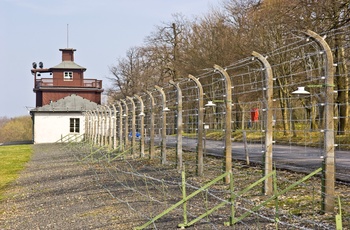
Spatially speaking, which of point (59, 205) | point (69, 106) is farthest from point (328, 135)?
point (69, 106)

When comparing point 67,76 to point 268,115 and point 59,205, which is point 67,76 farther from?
point 268,115

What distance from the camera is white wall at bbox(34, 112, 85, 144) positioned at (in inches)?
2391

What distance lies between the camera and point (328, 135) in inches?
368

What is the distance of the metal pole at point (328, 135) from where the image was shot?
9211 mm

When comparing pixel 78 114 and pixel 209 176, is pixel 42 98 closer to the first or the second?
pixel 78 114

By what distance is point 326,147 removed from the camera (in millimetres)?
9352

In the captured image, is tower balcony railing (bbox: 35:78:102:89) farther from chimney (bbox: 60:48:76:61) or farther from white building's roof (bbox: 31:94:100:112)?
white building's roof (bbox: 31:94:100:112)

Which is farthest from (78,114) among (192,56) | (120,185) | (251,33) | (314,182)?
(314,182)

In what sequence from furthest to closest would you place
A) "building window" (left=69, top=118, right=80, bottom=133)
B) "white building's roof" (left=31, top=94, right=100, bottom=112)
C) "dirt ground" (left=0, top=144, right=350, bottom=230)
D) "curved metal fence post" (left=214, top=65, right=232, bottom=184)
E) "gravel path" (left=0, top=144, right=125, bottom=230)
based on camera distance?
"building window" (left=69, top=118, right=80, bottom=133)
"white building's roof" (left=31, top=94, right=100, bottom=112)
"curved metal fence post" (left=214, top=65, right=232, bottom=184)
"gravel path" (left=0, top=144, right=125, bottom=230)
"dirt ground" (left=0, top=144, right=350, bottom=230)

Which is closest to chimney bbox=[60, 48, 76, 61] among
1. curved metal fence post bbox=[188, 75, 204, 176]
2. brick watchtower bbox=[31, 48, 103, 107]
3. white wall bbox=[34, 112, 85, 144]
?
brick watchtower bbox=[31, 48, 103, 107]

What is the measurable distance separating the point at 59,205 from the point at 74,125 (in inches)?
1916

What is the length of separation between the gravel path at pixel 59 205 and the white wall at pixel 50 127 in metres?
39.8

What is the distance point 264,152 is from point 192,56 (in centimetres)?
3317

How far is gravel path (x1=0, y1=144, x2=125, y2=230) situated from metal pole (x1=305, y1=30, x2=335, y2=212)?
11.5 feet
